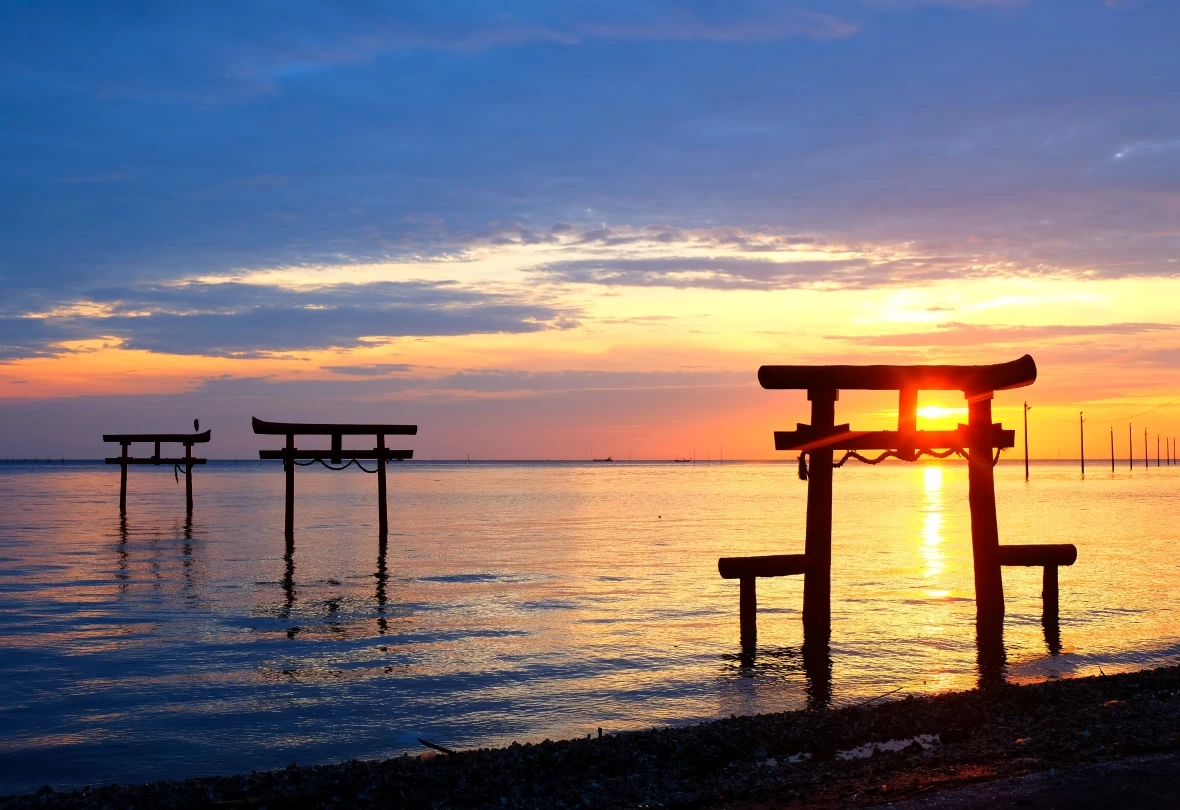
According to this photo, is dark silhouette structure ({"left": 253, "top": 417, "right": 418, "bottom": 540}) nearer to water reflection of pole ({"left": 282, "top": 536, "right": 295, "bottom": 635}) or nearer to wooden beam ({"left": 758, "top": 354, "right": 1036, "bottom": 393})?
water reflection of pole ({"left": 282, "top": 536, "right": 295, "bottom": 635})

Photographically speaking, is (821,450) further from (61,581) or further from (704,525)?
(704,525)

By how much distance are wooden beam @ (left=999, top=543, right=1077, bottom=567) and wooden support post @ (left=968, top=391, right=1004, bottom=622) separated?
0.21 m

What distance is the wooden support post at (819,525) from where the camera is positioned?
1459 cm

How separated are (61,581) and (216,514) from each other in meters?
26.9

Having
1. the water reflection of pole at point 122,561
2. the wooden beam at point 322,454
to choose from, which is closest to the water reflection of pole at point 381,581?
the wooden beam at point 322,454

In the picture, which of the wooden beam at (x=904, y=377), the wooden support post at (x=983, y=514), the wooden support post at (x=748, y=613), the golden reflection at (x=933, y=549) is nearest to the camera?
the wooden beam at (x=904, y=377)

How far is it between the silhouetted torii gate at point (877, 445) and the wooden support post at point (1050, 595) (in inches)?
48.3

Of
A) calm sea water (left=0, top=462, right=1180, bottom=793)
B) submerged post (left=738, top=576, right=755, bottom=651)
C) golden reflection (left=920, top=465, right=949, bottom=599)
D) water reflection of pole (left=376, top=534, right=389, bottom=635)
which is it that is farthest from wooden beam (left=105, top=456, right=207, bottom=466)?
submerged post (left=738, top=576, right=755, bottom=651)

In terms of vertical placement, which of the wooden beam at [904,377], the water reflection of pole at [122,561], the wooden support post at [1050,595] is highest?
the wooden beam at [904,377]

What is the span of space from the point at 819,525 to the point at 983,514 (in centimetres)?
285

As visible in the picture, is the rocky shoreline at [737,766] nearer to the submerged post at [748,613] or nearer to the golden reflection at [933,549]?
the submerged post at [748,613]

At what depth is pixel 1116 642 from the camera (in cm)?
1527

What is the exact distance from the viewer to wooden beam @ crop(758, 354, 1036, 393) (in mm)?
14320

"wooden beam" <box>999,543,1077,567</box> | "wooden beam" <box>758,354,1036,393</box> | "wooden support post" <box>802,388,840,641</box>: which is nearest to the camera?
"wooden beam" <box>758,354,1036,393</box>
